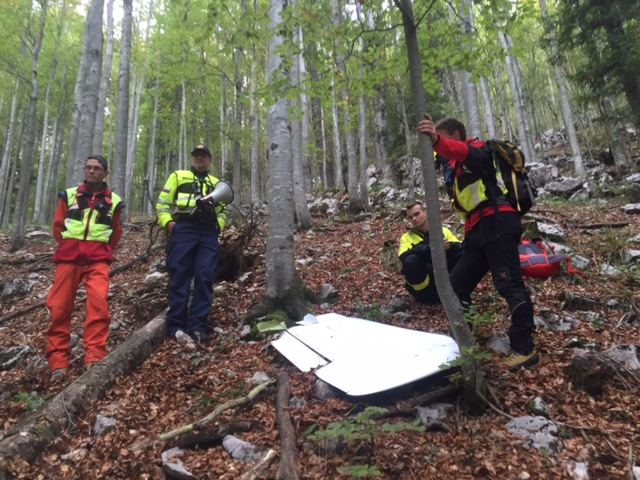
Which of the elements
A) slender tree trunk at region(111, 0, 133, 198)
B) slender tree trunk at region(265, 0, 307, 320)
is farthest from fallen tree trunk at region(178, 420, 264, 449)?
slender tree trunk at region(111, 0, 133, 198)

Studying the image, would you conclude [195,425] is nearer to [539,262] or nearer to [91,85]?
[539,262]

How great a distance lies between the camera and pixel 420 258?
13.8 feet

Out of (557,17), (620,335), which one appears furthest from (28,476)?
(557,17)

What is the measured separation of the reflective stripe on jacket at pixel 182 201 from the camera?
420cm

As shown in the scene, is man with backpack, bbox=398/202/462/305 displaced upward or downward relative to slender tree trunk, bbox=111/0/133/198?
downward

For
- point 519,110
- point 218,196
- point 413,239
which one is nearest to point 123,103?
point 218,196

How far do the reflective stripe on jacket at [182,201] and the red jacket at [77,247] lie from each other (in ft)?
1.81

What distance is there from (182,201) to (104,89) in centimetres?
1156

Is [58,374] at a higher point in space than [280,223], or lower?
lower

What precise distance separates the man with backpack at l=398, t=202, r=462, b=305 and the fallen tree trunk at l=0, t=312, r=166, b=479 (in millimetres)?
2771

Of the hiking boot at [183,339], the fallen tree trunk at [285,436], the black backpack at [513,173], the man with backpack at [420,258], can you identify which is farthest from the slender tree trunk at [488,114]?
the fallen tree trunk at [285,436]

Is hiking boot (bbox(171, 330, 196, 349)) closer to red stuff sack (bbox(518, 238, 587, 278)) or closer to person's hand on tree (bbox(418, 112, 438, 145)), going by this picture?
person's hand on tree (bbox(418, 112, 438, 145))

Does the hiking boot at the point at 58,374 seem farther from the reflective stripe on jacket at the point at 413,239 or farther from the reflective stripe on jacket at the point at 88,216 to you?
the reflective stripe on jacket at the point at 413,239

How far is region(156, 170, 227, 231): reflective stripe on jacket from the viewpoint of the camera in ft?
13.8
